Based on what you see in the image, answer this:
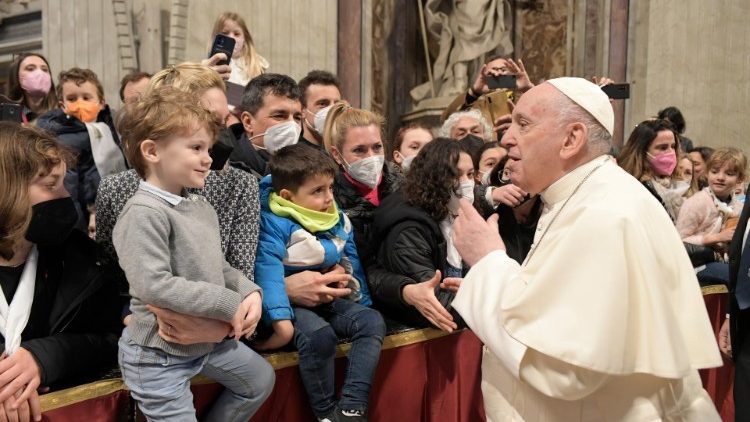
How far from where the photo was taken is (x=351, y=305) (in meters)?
3.77

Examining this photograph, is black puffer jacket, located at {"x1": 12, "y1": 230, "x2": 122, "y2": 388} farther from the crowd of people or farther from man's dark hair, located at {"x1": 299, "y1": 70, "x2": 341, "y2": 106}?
man's dark hair, located at {"x1": 299, "y1": 70, "x2": 341, "y2": 106}

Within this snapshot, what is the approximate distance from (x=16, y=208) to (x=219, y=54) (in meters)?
2.15

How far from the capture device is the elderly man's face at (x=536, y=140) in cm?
286

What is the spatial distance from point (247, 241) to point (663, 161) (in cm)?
392

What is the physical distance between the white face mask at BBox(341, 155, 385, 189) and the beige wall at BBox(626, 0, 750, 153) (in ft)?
21.8

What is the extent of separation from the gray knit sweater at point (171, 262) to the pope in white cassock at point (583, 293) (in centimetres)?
89

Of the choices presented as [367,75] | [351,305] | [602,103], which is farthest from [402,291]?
[367,75]

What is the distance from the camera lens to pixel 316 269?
369 cm

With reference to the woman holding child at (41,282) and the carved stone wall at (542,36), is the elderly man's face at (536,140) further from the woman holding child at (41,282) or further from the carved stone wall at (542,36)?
the carved stone wall at (542,36)

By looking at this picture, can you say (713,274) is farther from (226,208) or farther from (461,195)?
(226,208)

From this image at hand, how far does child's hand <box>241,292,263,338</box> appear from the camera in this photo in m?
2.96

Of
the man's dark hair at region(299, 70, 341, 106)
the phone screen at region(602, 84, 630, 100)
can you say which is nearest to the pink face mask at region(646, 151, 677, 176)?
the phone screen at region(602, 84, 630, 100)

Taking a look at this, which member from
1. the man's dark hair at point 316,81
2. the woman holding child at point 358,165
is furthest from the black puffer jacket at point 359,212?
the man's dark hair at point 316,81

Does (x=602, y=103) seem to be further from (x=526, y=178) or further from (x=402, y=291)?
(x=402, y=291)
